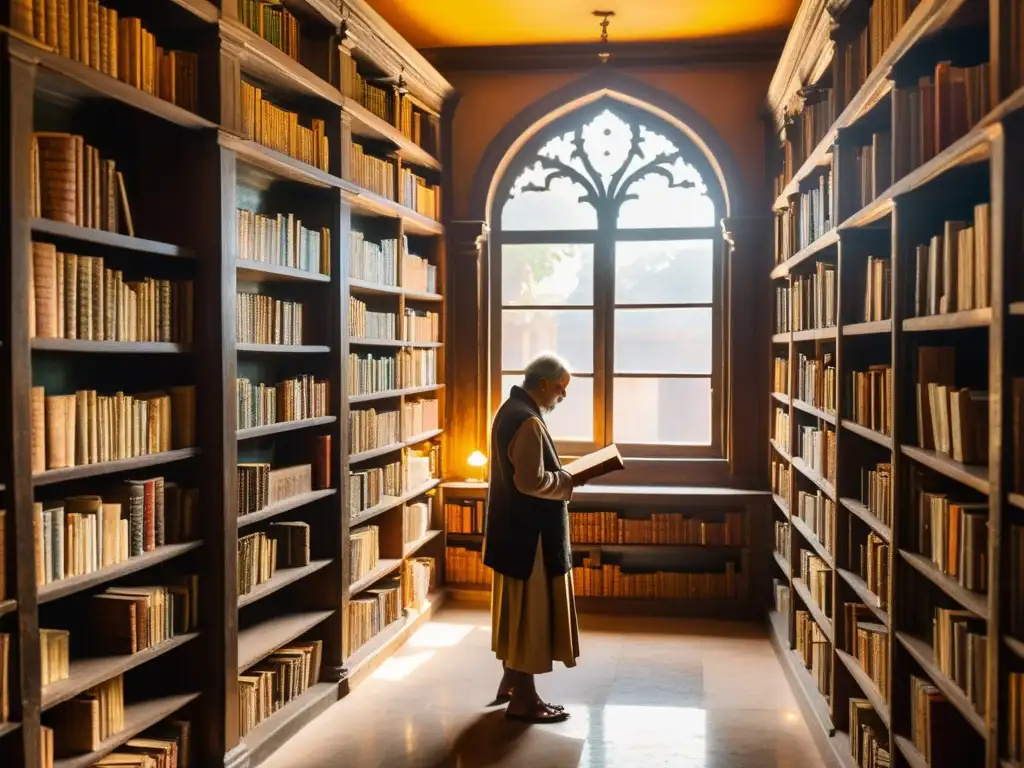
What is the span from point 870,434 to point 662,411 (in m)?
3.98

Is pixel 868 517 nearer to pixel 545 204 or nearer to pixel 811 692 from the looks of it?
pixel 811 692

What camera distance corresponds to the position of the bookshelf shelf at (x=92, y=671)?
3275 millimetres

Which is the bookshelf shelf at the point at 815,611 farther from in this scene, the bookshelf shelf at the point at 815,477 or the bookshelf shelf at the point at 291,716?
the bookshelf shelf at the point at 291,716

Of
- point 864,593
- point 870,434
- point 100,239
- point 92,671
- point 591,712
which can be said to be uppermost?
point 100,239

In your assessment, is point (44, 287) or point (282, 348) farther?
point (282, 348)

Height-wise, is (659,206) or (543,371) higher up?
(659,206)

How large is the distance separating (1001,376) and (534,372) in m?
2.81

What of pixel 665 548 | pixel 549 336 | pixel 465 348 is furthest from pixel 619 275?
pixel 665 548

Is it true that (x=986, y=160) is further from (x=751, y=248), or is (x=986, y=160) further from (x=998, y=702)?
(x=751, y=248)

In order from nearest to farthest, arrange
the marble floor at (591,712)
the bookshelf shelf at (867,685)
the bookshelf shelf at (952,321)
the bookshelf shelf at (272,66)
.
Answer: the bookshelf shelf at (952,321), the bookshelf shelf at (867,685), the bookshelf shelf at (272,66), the marble floor at (591,712)

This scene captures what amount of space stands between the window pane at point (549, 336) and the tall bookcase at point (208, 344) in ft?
5.46

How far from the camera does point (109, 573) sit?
3.56 metres

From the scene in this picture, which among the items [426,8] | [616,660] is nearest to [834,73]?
[426,8]

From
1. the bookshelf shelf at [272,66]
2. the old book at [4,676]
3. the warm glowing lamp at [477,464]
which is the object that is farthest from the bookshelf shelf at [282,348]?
the warm glowing lamp at [477,464]
